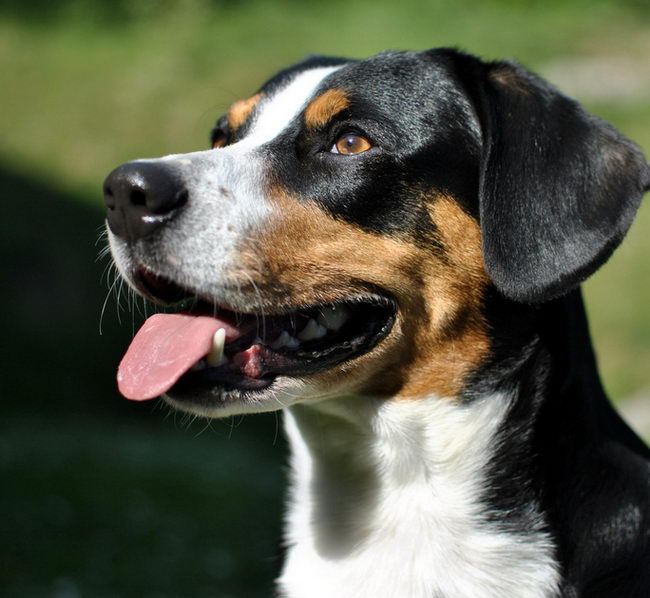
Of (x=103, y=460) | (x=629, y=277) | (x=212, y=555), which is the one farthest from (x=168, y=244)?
(x=629, y=277)

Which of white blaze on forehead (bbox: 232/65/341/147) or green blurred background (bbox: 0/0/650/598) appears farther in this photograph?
green blurred background (bbox: 0/0/650/598)

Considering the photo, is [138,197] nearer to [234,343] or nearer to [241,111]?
[234,343]

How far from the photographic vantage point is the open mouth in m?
→ 3.18

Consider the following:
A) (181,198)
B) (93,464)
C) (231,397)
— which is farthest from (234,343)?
(93,464)

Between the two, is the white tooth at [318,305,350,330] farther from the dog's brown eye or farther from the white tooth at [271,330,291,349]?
the dog's brown eye

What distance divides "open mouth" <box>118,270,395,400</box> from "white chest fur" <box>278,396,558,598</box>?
0.78ft

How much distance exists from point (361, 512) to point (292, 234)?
0.95 meters

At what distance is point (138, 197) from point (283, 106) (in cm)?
80

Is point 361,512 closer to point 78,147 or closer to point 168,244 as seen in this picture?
point 168,244

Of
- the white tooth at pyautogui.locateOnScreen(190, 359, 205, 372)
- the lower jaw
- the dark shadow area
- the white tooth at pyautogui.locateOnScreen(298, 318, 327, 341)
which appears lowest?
the dark shadow area

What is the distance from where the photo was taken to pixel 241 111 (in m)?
3.89

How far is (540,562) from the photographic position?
3.19 metres

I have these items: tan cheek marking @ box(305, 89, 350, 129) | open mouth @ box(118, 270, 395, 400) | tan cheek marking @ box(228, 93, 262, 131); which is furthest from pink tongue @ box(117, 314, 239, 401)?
tan cheek marking @ box(228, 93, 262, 131)

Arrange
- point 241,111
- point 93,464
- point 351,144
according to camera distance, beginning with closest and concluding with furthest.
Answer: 1. point 351,144
2. point 241,111
3. point 93,464
